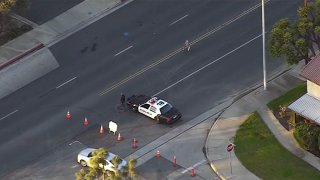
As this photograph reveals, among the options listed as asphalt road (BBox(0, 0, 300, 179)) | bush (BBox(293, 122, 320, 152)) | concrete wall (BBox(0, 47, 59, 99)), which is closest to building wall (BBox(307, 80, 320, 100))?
bush (BBox(293, 122, 320, 152))

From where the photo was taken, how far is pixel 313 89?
59.2m

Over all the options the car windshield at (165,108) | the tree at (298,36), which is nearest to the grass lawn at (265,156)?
the tree at (298,36)

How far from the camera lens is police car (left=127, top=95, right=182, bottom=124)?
61.3 m

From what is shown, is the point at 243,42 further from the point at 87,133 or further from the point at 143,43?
the point at 87,133

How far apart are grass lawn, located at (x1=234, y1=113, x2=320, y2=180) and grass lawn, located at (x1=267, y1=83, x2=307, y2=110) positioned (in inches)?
88.0

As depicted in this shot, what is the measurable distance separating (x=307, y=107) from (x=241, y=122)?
4.97 metres

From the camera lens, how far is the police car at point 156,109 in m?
61.3

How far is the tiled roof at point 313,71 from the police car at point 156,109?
9508mm

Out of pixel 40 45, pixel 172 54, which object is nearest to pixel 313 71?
pixel 172 54

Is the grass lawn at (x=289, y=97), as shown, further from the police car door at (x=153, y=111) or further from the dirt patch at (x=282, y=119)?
the police car door at (x=153, y=111)

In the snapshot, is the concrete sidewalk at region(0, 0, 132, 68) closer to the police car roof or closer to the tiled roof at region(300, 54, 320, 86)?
the police car roof

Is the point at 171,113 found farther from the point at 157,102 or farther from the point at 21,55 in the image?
the point at 21,55

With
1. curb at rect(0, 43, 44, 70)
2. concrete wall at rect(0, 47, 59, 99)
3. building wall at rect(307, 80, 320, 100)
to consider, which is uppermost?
curb at rect(0, 43, 44, 70)

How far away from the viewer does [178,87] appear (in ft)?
215
